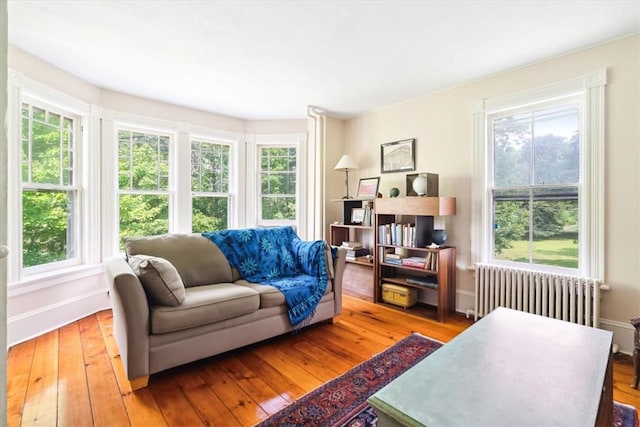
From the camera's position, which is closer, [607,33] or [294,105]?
[607,33]

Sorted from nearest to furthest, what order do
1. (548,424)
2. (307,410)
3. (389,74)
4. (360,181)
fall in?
(548,424) < (307,410) < (389,74) < (360,181)

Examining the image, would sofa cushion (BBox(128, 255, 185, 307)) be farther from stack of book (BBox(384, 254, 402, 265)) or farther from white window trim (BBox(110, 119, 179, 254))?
stack of book (BBox(384, 254, 402, 265))

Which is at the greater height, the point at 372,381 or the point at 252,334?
the point at 252,334

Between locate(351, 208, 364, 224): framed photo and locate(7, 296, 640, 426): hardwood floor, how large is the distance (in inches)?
56.8

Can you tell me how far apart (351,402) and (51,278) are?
2849 mm

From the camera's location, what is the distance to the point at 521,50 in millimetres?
2449

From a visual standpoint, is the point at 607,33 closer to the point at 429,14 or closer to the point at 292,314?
the point at 429,14

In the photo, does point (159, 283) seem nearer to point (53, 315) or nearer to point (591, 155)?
point (53, 315)

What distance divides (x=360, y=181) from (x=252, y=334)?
8.18 feet

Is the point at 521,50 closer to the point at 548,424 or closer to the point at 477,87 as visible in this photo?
the point at 477,87

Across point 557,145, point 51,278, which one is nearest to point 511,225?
point 557,145

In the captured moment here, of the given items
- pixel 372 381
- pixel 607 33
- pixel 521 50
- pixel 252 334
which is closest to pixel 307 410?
pixel 372 381

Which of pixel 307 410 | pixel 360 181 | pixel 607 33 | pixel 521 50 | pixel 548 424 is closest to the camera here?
pixel 548 424

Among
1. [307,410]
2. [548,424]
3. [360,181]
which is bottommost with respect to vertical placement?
[307,410]
